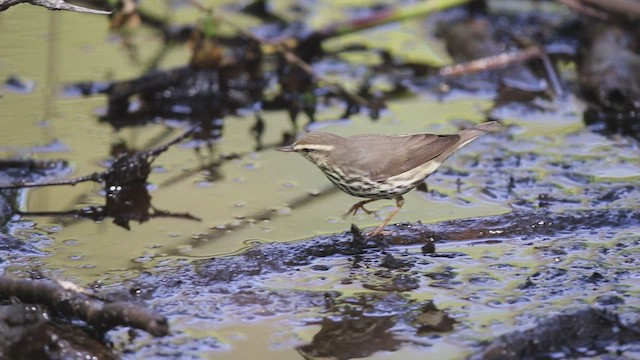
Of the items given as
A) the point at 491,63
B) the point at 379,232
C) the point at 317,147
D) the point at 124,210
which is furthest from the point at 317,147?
the point at 491,63

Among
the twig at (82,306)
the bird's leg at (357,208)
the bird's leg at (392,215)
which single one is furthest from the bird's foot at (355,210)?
the twig at (82,306)

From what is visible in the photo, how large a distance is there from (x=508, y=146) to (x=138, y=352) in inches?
151

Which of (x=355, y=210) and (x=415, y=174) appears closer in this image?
(x=415, y=174)

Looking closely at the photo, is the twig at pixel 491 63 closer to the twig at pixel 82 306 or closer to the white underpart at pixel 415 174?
the white underpart at pixel 415 174

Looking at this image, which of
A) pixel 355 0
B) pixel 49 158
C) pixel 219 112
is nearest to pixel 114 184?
pixel 49 158

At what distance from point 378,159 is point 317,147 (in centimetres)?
35

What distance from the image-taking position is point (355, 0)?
11.4 m

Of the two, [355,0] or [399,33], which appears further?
[355,0]

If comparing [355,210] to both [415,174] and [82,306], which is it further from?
[82,306]

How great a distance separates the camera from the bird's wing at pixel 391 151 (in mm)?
5816

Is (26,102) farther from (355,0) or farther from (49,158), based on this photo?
(355,0)

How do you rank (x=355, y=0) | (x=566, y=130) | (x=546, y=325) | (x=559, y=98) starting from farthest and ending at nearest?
(x=355, y=0), (x=559, y=98), (x=566, y=130), (x=546, y=325)

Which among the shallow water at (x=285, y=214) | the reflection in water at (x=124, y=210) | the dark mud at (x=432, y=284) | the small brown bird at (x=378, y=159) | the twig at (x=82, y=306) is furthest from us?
the reflection in water at (x=124, y=210)

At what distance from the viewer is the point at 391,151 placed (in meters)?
5.96
